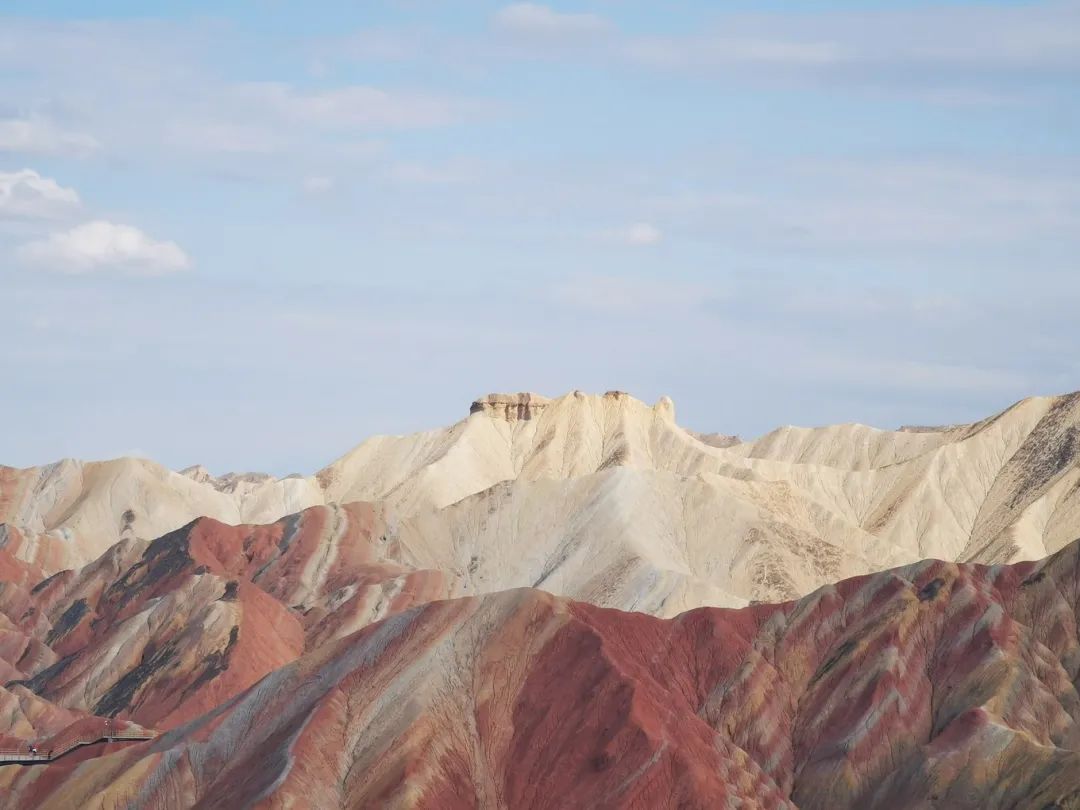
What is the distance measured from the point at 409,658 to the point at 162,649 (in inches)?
2371

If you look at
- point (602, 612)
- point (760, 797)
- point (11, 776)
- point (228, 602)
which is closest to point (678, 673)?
point (602, 612)

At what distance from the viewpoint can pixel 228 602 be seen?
174375mm

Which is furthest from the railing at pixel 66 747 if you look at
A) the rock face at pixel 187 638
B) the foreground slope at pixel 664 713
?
the rock face at pixel 187 638

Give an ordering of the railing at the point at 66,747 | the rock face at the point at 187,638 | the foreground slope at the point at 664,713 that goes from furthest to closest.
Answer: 1. the rock face at the point at 187,638
2. the railing at the point at 66,747
3. the foreground slope at the point at 664,713

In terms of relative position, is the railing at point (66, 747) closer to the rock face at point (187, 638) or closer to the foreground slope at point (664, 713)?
the foreground slope at point (664, 713)

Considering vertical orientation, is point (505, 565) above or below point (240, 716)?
below

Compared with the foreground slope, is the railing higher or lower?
lower

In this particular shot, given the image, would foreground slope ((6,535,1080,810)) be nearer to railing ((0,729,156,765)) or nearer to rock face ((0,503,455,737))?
railing ((0,729,156,765))

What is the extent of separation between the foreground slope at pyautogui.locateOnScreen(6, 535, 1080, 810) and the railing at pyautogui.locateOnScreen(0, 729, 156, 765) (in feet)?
14.1

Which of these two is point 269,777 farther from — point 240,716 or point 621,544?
point 621,544

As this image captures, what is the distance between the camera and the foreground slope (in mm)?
109812

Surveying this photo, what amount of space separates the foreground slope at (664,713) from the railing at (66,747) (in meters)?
4.31

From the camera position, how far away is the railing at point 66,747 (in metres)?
130

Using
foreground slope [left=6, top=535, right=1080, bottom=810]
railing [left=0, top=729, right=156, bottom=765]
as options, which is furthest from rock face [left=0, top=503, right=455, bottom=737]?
foreground slope [left=6, top=535, right=1080, bottom=810]
